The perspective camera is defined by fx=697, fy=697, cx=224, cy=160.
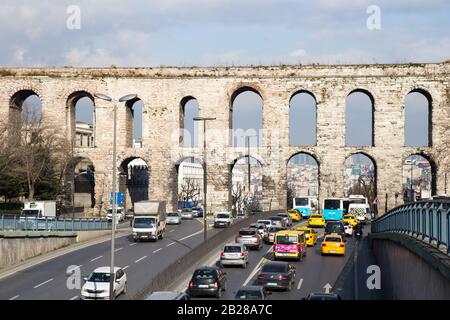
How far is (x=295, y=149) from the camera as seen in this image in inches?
3248

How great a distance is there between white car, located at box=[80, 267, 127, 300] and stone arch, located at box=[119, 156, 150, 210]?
51.4 metres

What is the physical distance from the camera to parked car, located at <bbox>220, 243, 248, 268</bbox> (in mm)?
41094

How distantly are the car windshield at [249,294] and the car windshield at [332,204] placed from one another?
45.9 m

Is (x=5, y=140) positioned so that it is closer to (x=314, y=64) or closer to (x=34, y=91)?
(x=34, y=91)

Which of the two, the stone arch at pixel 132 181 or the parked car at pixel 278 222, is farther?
the stone arch at pixel 132 181

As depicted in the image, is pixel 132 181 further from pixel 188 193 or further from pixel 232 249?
pixel 232 249

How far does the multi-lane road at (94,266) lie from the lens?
1337 inches

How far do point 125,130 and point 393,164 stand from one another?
105 feet

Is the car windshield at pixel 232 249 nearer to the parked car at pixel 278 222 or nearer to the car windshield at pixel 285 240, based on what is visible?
the car windshield at pixel 285 240

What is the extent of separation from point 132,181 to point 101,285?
67.1 metres

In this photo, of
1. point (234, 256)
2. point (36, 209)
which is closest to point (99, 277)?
point (234, 256)

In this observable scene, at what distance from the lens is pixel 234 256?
4116 cm

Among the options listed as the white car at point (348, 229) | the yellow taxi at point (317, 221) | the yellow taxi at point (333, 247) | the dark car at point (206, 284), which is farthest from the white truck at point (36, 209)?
the dark car at point (206, 284)

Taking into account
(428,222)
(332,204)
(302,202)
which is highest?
(428,222)
